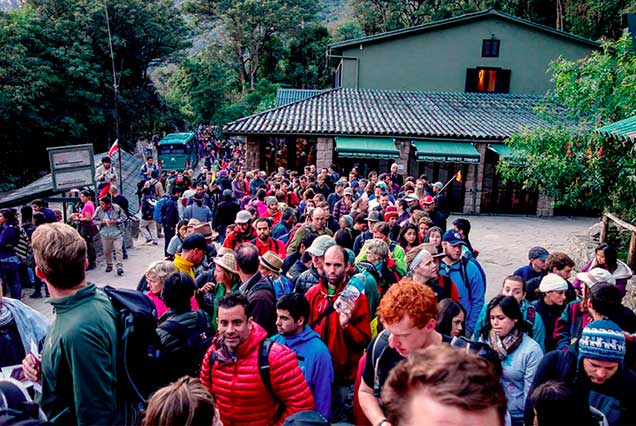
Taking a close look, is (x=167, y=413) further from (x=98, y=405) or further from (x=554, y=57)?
(x=554, y=57)

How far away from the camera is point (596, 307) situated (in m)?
3.88

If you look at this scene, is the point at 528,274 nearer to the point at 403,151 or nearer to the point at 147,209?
the point at 147,209

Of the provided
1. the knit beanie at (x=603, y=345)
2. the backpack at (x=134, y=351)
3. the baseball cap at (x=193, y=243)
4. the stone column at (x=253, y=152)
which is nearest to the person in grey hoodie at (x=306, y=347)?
the backpack at (x=134, y=351)

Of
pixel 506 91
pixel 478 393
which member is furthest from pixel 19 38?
pixel 478 393

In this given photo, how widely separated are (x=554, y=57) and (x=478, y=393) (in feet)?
83.4

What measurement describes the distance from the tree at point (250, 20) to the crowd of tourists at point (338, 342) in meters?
40.9

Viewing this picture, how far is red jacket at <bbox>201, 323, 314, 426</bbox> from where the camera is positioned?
9.50ft

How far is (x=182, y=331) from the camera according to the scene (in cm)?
332

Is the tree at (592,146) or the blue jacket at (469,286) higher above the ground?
the tree at (592,146)

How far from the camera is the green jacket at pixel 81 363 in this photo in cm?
225

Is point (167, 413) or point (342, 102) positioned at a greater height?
point (342, 102)

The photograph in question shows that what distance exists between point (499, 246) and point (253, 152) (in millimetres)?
9930

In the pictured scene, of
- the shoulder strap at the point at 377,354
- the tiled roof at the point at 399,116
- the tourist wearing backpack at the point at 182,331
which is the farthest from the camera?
the tiled roof at the point at 399,116

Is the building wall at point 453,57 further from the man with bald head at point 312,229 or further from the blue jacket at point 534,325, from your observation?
the blue jacket at point 534,325
